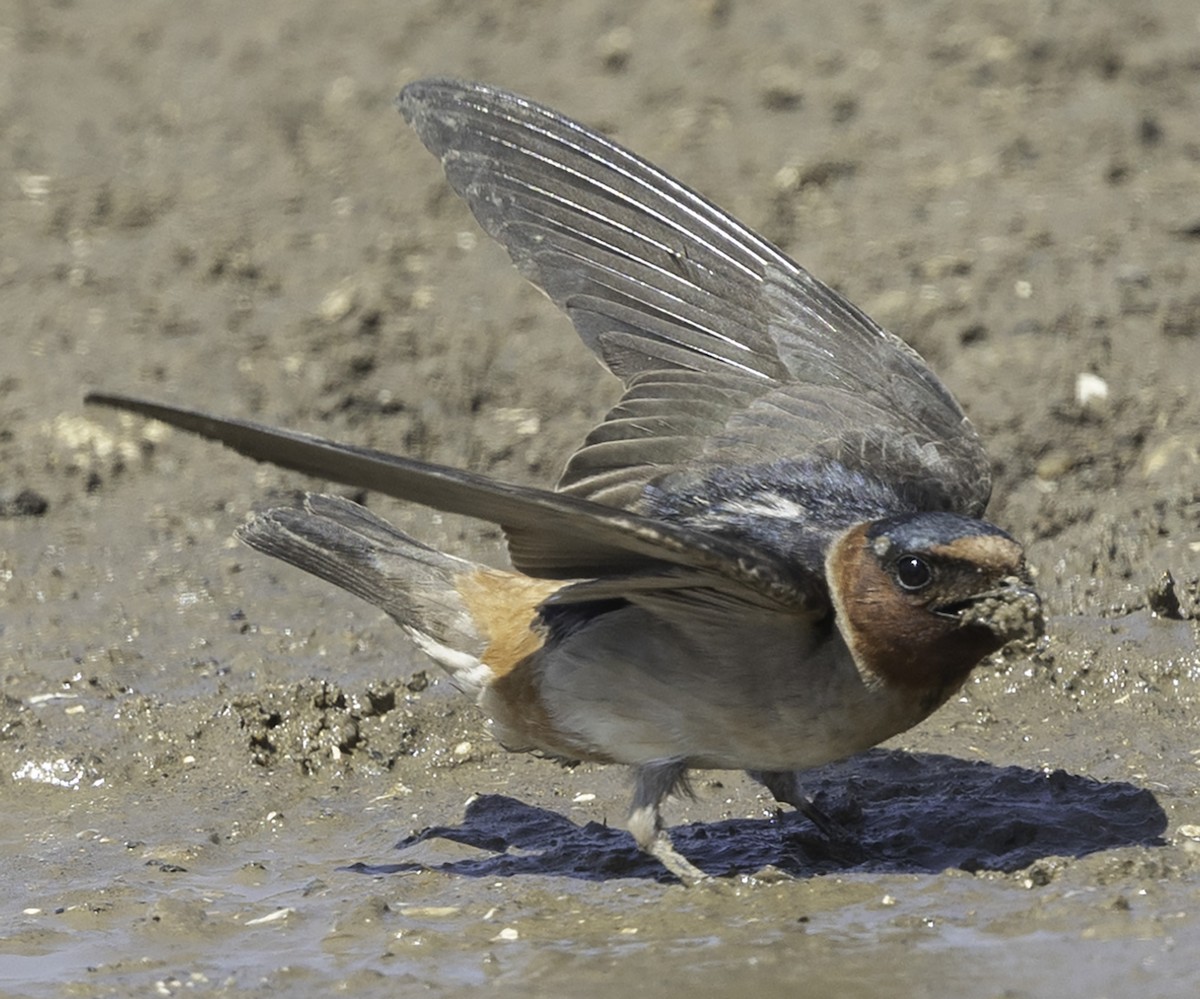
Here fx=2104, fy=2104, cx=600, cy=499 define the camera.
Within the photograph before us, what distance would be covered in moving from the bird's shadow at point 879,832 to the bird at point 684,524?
0.16 m

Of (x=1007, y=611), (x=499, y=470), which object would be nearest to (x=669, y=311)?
(x=499, y=470)

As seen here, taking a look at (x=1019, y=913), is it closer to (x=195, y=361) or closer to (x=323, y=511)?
(x=323, y=511)

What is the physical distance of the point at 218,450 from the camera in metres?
8.34

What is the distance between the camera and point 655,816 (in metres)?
5.69

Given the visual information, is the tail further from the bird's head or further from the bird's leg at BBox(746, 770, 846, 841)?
the bird's head

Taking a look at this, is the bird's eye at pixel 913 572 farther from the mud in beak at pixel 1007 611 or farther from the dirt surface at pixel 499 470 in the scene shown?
the dirt surface at pixel 499 470

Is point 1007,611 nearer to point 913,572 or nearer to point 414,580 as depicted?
point 913,572

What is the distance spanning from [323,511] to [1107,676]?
2.50 meters

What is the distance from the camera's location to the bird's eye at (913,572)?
532cm

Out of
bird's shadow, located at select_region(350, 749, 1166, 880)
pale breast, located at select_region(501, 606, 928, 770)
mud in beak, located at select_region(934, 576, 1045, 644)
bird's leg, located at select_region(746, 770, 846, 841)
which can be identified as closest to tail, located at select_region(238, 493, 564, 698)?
pale breast, located at select_region(501, 606, 928, 770)

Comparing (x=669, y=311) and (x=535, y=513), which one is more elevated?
(x=669, y=311)

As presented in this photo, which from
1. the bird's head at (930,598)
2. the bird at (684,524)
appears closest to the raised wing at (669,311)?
the bird at (684,524)

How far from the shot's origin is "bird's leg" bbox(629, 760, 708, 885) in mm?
5680

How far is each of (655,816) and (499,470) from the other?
101 inches
